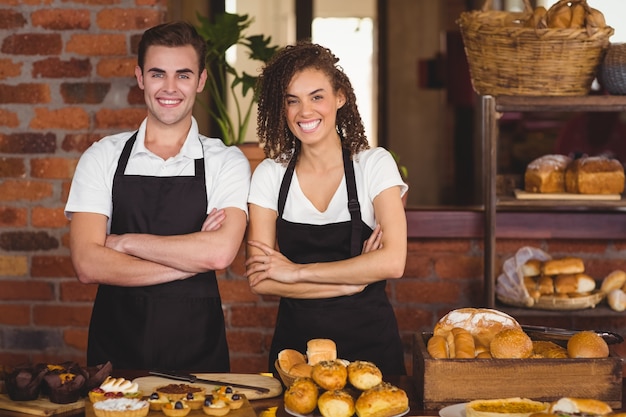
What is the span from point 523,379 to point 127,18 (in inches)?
92.3

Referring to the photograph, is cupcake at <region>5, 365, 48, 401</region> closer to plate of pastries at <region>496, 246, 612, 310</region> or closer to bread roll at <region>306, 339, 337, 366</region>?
bread roll at <region>306, 339, 337, 366</region>

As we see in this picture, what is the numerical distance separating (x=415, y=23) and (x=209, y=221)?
5239mm

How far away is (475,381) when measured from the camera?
2041mm

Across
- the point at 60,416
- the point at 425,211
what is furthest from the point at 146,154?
the point at 425,211

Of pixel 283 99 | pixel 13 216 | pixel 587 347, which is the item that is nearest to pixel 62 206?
pixel 13 216

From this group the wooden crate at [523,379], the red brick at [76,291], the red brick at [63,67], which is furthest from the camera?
the red brick at [76,291]

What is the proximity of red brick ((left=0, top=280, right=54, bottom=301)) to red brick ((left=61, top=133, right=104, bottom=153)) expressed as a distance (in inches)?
22.2

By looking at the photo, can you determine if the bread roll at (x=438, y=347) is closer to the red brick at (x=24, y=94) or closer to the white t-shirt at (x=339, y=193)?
the white t-shirt at (x=339, y=193)

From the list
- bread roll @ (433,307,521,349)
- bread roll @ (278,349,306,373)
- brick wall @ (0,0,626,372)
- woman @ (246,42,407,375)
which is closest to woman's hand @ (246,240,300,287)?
woman @ (246,42,407,375)

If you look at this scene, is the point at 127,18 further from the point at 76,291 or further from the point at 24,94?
the point at 76,291

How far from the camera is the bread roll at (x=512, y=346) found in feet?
6.76

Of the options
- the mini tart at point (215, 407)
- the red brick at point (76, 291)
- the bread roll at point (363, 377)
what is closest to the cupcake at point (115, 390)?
the mini tart at point (215, 407)

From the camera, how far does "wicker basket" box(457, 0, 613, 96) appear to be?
3.41 metres

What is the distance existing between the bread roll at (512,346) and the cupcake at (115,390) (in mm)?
786
